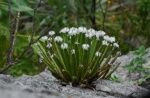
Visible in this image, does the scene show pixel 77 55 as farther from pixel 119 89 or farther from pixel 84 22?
pixel 84 22

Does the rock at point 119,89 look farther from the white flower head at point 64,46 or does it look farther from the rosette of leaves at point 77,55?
the white flower head at point 64,46

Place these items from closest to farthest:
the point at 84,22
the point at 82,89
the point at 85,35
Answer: the point at 82,89, the point at 85,35, the point at 84,22

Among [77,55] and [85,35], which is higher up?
[85,35]

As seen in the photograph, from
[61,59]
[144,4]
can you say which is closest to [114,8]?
[144,4]

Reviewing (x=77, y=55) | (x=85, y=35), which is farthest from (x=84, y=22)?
(x=77, y=55)

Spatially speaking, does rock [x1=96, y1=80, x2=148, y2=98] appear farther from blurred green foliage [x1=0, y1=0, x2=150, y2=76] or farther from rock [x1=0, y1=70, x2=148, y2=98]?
blurred green foliage [x1=0, y1=0, x2=150, y2=76]

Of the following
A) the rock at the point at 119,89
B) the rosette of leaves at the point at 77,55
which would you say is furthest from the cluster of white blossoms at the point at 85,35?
the rock at the point at 119,89

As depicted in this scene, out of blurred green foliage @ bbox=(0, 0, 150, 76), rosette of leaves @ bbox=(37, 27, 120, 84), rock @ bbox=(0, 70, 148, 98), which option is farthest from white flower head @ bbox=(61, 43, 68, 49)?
blurred green foliage @ bbox=(0, 0, 150, 76)

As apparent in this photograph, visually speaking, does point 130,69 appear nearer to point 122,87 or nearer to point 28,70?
point 122,87
